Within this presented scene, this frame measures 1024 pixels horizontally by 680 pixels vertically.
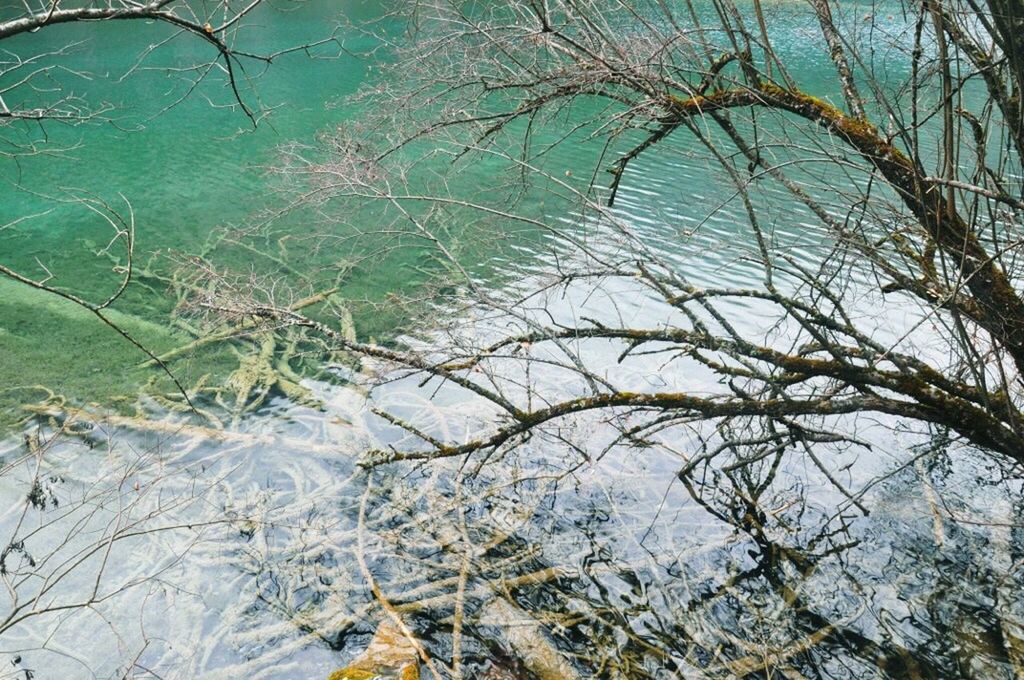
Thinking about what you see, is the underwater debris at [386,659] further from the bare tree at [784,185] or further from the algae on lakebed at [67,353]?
the algae on lakebed at [67,353]

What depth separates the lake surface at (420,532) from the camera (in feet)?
15.4

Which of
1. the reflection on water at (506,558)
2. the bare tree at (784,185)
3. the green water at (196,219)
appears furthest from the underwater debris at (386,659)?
the green water at (196,219)

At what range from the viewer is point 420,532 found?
548cm

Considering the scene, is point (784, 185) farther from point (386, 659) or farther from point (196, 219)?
point (196, 219)

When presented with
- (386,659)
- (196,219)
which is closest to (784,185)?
(386,659)

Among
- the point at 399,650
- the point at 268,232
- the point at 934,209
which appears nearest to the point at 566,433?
the point at 399,650

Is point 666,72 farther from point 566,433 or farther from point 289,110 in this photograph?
point 289,110

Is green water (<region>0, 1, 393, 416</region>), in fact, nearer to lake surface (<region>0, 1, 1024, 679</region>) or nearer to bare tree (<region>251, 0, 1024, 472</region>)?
lake surface (<region>0, 1, 1024, 679</region>)

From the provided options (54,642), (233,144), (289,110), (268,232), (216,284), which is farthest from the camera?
(289,110)

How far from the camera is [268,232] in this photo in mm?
10133

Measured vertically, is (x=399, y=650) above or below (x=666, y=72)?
below

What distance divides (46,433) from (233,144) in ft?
26.3

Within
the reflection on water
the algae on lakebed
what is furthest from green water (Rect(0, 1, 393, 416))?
the reflection on water

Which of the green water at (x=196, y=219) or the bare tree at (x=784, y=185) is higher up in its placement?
the bare tree at (x=784, y=185)
